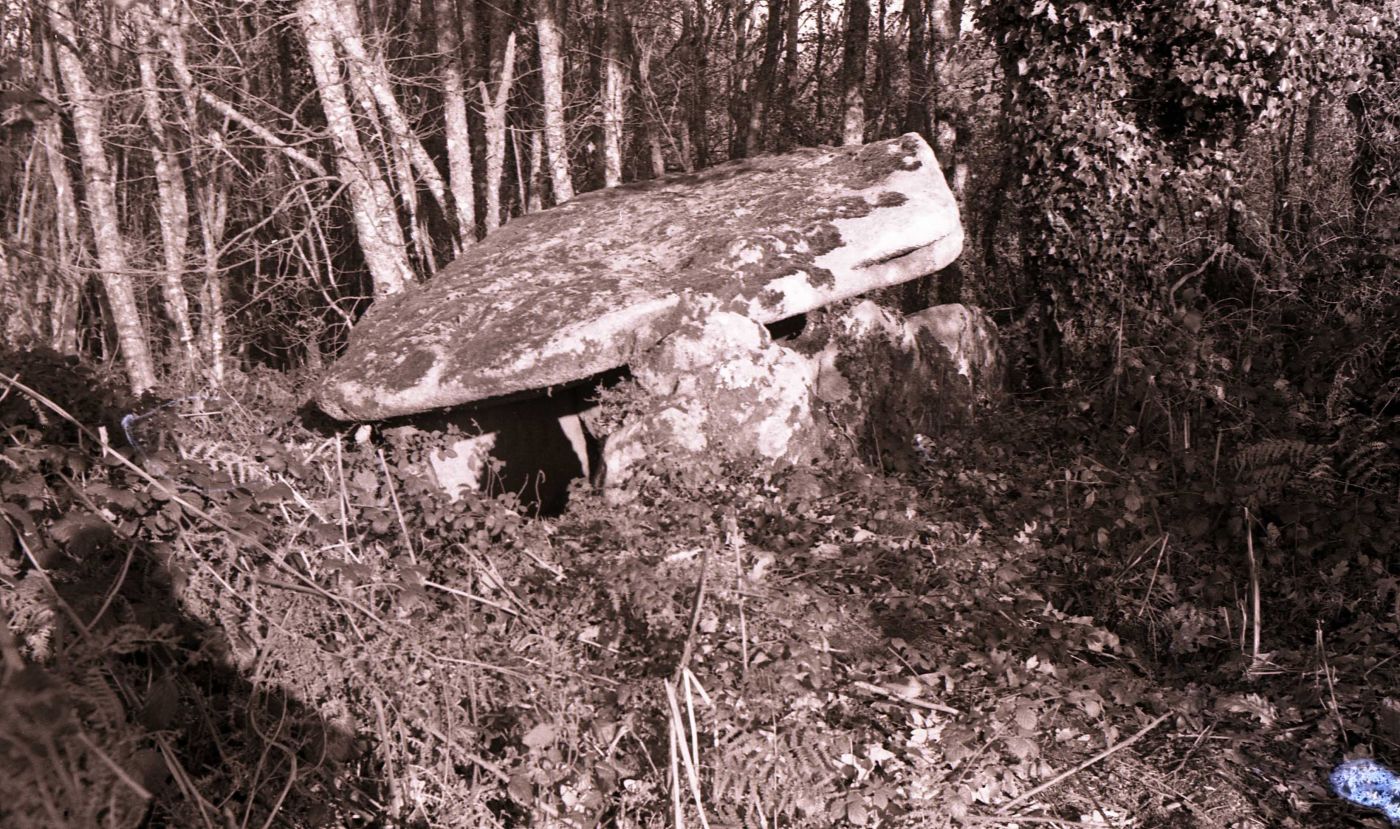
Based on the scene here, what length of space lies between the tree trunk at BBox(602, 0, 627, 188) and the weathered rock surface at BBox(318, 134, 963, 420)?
3411 mm

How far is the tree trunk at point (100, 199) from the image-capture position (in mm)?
6832

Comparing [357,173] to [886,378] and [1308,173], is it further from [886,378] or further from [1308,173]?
[1308,173]

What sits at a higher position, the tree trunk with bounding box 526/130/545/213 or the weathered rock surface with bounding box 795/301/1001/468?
the tree trunk with bounding box 526/130/545/213

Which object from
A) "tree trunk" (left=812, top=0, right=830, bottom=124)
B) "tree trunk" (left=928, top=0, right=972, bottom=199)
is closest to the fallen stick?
"tree trunk" (left=928, top=0, right=972, bottom=199)

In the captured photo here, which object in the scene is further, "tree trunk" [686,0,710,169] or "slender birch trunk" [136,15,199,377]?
"tree trunk" [686,0,710,169]

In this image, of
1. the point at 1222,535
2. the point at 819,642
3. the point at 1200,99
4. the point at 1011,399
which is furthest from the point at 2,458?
the point at 1200,99

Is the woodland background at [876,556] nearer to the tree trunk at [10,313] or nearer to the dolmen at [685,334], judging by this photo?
the tree trunk at [10,313]

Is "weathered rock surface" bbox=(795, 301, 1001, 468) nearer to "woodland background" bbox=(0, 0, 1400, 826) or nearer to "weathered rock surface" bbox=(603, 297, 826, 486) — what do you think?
"woodland background" bbox=(0, 0, 1400, 826)

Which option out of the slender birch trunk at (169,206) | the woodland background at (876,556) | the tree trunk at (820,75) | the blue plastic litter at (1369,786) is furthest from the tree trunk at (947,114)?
the blue plastic litter at (1369,786)

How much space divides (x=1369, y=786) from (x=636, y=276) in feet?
12.7

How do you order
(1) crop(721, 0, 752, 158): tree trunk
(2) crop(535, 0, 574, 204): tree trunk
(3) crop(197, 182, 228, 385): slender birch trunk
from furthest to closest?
(1) crop(721, 0, 752, 158): tree trunk → (2) crop(535, 0, 574, 204): tree trunk → (3) crop(197, 182, 228, 385): slender birch trunk

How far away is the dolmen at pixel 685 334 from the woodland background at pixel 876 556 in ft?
1.08

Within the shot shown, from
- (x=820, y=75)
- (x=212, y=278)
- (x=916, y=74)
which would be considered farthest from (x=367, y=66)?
(x=820, y=75)

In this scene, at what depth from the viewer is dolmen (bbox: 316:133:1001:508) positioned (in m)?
5.04
